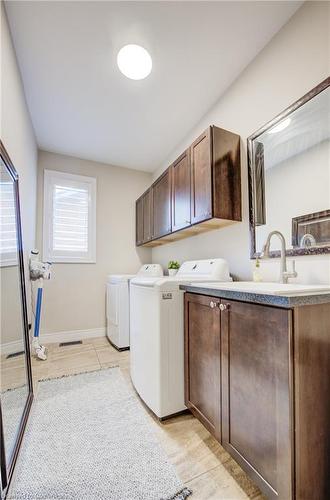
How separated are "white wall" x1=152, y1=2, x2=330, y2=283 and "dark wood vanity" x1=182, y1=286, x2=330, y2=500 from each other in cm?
58

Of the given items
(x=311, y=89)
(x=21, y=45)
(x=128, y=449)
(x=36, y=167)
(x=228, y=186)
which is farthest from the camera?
(x=36, y=167)

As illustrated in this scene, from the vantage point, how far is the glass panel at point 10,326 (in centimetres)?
119

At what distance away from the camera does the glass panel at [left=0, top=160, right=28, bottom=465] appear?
1.19 m

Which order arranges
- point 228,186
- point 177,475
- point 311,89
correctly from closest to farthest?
point 177,475
point 311,89
point 228,186

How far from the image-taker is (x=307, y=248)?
1334 millimetres

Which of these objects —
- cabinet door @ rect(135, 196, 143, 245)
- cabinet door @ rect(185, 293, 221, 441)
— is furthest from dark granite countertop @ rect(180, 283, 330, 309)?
cabinet door @ rect(135, 196, 143, 245)

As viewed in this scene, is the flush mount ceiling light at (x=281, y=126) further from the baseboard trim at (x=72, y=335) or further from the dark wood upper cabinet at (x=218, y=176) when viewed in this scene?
the baseboard trim at (x=72, y=335)

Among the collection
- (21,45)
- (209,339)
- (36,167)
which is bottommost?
(209,339)

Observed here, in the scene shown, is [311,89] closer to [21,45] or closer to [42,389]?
[21,45]

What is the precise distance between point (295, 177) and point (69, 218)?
2.94 meters

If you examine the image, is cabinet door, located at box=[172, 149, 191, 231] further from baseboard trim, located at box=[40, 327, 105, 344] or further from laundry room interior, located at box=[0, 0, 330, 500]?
baseboard trim, located at box=[40, 327, 105, 344]

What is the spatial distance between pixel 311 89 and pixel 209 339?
5.32ft

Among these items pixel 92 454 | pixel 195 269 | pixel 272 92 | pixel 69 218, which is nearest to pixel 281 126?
pixel 272 92

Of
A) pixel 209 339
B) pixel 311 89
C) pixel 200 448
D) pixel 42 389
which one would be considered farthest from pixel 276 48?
pixel 42 389
